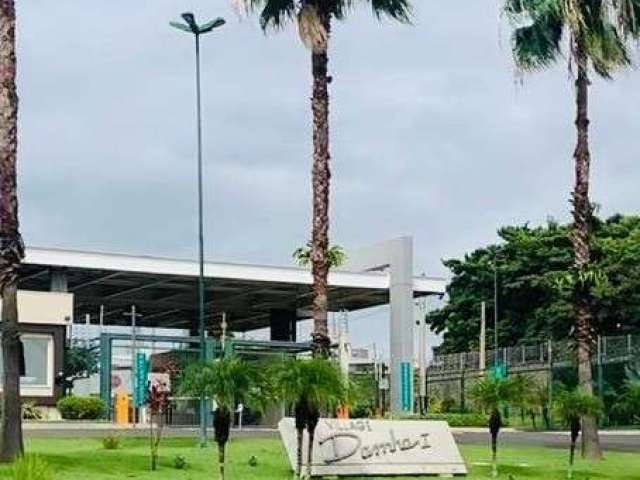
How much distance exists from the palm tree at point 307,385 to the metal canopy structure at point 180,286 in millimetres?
27076

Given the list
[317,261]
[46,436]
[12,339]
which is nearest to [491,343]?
[46,436]

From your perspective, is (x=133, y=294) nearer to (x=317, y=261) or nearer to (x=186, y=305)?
(x=186, y=305)

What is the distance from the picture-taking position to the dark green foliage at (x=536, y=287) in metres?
57.3

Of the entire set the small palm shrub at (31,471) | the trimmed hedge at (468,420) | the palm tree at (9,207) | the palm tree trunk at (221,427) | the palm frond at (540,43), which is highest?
the palm frond at (540,43)

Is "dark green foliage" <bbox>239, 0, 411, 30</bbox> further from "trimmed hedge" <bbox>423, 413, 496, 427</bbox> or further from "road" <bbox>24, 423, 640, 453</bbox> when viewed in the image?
"trimmed hedge" <bbox>423, 413, 496, 427</bbox>

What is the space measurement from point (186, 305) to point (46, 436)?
112 ft

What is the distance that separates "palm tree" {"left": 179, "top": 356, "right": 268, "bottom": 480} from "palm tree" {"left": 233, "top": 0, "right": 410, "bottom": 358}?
481 centimetres

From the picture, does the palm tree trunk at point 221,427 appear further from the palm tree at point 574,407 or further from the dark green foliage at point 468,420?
the dark green foliage at point 468,420

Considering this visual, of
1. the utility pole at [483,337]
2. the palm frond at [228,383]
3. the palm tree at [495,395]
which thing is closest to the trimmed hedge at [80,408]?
the utility pole at [483,337]

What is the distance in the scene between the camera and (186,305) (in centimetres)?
6838

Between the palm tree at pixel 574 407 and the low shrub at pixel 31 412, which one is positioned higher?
the palm tree at pixel 574 407

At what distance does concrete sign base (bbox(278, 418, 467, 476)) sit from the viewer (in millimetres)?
22109

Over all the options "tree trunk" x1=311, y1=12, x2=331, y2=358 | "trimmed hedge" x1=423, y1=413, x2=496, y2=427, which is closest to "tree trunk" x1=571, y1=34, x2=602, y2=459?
"tree trunk" x1=311, y1=12, x2=331, y2=358

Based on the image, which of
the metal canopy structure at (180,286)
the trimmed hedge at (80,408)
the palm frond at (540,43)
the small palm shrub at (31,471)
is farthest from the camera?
the metal canopy structure at (180,286)
